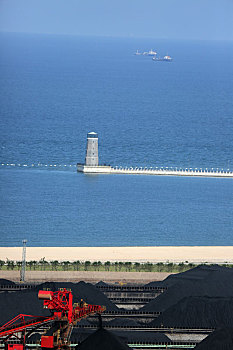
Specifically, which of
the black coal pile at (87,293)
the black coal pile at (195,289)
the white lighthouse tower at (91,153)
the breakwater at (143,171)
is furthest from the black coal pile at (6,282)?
the white lighthouse tower at (91,153)

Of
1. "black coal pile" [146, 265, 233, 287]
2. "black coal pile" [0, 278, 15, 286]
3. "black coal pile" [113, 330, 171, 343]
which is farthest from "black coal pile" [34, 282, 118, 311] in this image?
"black coal pile" [113, 330, 171, 343]

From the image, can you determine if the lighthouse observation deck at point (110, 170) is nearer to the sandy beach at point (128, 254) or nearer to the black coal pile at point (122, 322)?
the sandy beach at point (128, 254)

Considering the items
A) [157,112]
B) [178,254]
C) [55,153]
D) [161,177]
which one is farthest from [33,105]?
[178,254]

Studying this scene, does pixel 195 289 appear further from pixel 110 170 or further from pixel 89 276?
pixel 110 170

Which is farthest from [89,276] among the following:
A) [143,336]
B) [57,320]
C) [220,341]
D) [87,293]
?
[57,320]

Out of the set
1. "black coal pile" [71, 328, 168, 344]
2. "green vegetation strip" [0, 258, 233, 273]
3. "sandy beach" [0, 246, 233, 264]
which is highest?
"sandy beach" [0, 246, 233, 264]

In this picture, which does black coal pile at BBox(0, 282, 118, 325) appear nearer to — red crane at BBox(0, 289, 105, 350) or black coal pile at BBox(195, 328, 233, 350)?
black coal pile at BBox(195, 328, 233, 350)

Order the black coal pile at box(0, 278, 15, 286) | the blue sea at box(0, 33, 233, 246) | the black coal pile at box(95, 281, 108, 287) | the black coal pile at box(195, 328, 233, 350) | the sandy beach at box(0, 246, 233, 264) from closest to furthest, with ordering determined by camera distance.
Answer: the black coal pile at box(195, 328, 233, 350) < the black coal pile at box(0, 278, 15, 286) < the black coal pile at box(95, 281, 108, 287) < the sandy beach at box(0, 246, 233, 264) < the blue sea at box(0, 33, 233, 246)
